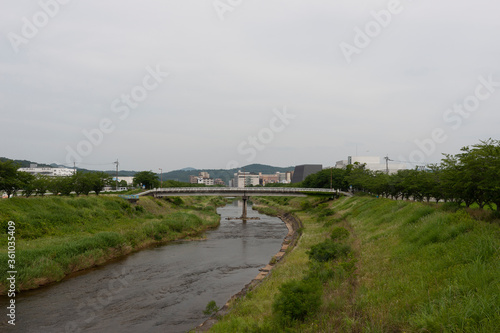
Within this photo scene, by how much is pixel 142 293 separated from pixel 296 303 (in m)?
13.0

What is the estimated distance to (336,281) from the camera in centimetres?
1599

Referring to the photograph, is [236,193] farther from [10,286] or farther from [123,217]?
[10,286]

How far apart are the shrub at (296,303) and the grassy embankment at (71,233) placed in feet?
61.1

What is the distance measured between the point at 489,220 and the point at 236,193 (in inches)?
2367

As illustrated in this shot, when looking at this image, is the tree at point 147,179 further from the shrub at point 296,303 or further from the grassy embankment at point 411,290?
the shrub at point 296,303

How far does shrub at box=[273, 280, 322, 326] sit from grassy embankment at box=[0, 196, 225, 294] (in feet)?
61.1

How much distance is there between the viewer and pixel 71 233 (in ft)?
111

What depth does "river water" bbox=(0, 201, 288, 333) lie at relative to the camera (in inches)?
640

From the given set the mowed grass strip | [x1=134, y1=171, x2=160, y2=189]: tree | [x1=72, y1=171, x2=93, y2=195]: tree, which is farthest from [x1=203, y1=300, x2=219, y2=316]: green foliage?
[x1=134, y1=171, x2=160, y2=189]: tree

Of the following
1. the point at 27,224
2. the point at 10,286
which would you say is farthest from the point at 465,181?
the point at 27,224

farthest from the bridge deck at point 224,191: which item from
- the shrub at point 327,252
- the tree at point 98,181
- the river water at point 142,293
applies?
the shrub at point 327,252

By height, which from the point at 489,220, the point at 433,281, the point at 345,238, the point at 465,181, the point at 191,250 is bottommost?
the point at 191,250

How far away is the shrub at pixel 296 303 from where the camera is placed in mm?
11789

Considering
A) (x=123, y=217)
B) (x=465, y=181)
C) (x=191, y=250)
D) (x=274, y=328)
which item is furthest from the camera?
(x=123, y=217)
